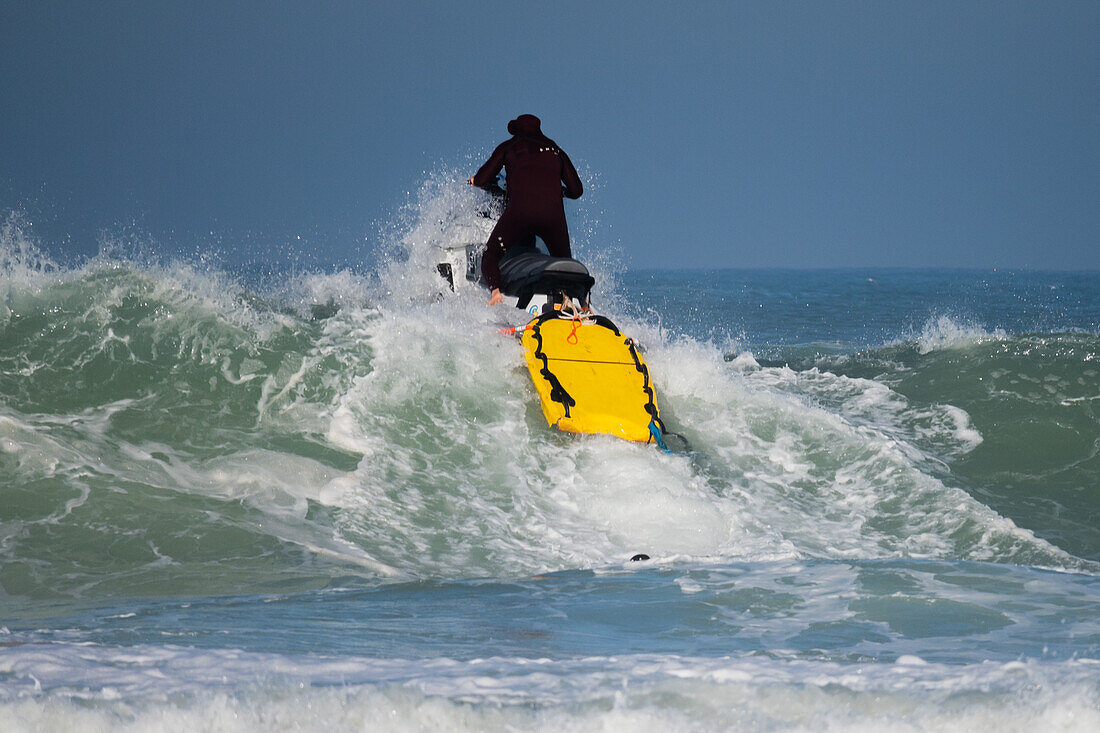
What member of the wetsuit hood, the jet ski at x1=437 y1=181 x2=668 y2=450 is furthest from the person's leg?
the wetsuit hood

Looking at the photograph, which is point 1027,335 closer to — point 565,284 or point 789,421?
point 789,421

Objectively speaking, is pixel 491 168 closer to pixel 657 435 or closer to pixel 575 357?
pixel 575 357

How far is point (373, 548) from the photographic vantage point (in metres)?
4.24

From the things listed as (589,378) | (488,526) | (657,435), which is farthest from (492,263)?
(488,526)

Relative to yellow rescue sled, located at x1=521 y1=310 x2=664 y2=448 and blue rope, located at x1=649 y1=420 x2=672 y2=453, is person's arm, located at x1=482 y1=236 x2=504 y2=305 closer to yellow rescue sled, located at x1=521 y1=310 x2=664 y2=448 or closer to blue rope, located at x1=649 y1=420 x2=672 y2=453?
yellow rescue sled, located at x1=521 y1=310 x2=664 y2=448

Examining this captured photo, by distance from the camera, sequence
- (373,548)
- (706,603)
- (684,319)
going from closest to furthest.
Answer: (706,603)
(373,548)
(684,319)

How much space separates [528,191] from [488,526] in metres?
3.33

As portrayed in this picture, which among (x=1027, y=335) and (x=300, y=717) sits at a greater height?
(x=1027, y=335)

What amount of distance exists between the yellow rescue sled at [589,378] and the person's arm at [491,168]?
1.56 meters

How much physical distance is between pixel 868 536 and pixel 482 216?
452 cm

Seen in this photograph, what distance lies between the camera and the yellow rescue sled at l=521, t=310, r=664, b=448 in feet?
18.1

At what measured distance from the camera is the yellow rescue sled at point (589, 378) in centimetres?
552

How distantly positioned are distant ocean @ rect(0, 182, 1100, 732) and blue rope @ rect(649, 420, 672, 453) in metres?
0.16

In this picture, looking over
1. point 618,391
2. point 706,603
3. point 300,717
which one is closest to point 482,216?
point 618,391
